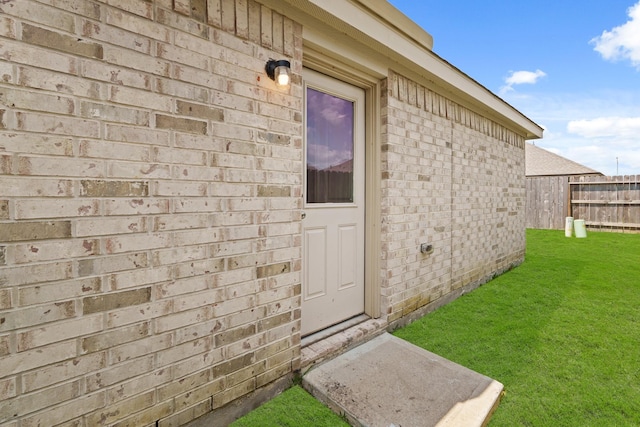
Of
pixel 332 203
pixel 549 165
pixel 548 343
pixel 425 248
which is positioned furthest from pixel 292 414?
pixel 549 165

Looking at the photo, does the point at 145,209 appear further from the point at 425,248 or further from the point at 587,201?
the point at 587,201

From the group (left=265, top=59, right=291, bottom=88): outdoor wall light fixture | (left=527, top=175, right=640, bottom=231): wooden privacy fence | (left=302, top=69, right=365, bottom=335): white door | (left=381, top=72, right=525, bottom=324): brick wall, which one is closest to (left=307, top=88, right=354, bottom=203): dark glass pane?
(left=302, top=69, right=365, bottom=335): white door

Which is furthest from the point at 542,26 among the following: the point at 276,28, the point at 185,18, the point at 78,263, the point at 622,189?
the point at 78,263

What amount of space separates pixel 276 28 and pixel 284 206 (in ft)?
3.98

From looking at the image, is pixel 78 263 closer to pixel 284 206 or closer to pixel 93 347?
pixel 93 347

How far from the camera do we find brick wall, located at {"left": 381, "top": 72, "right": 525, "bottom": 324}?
3.03 meters

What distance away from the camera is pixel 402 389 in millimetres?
2064

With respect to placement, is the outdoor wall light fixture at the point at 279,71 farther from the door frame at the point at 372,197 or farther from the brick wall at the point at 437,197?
the brick wall at the point at 437,197

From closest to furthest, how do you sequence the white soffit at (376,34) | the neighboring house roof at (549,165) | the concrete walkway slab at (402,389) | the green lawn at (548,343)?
the concrete walkway slab at (402,389), the green lawn at (548,343), the white soffit at (376,34), the neighboring house roof at (549,165)

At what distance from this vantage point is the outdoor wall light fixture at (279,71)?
6.39 feet

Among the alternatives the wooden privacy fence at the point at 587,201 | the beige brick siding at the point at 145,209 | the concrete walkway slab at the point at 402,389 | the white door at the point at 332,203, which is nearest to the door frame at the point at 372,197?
the white door at the point at 332,203

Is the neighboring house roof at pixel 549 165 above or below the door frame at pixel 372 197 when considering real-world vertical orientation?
above

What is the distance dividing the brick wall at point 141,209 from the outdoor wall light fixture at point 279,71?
5 cm

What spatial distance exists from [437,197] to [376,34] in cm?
195
